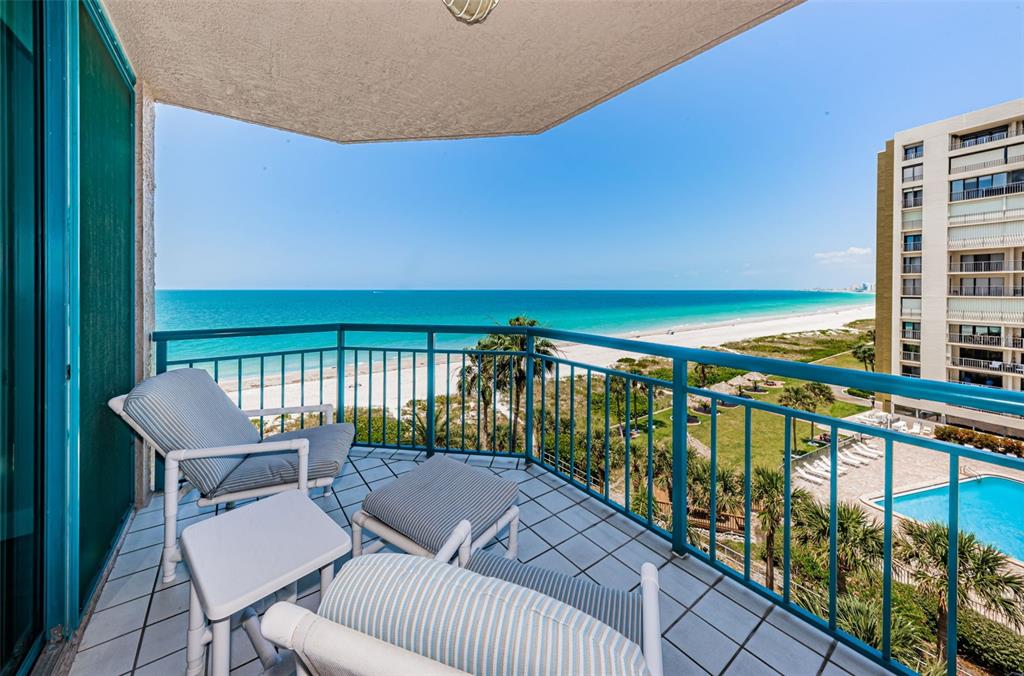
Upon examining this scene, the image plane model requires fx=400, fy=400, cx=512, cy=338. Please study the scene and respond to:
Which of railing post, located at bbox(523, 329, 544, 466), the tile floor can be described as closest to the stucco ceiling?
railing post, located at bbox(523, 329, 544, 466)

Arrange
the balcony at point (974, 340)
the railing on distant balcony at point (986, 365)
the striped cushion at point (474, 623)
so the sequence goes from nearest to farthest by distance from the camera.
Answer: the striped cushion at point (474, 623) → the railing on distant balcony at point (986, 365) → the balcony at point (974, 340)

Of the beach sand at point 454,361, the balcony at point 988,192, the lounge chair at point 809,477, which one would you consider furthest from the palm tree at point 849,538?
the balcony at point 988,192

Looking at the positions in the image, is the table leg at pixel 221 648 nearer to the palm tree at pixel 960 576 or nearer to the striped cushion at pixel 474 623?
the striped cushion at pixel 474 623

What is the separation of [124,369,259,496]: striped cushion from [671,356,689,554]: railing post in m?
2.08

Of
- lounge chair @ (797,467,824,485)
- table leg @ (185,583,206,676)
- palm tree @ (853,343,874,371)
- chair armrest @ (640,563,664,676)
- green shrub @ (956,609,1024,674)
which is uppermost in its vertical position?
chair armrest @ (640,563,664,676)

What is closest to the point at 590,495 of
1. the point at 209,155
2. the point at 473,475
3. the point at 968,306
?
the point at 473,475

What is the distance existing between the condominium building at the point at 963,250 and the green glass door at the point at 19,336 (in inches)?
812

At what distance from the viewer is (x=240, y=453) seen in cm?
169

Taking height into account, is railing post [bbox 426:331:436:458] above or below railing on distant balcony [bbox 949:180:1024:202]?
below

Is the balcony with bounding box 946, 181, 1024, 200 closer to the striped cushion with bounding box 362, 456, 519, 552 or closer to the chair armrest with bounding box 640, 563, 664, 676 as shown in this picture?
the striped cushion with bounding box 362, 456, 519, 552

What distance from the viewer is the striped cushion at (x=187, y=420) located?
171 cm

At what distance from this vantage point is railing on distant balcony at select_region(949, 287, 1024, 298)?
14.2 m

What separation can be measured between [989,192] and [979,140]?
2.18 meters

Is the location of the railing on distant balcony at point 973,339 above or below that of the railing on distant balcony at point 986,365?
above
